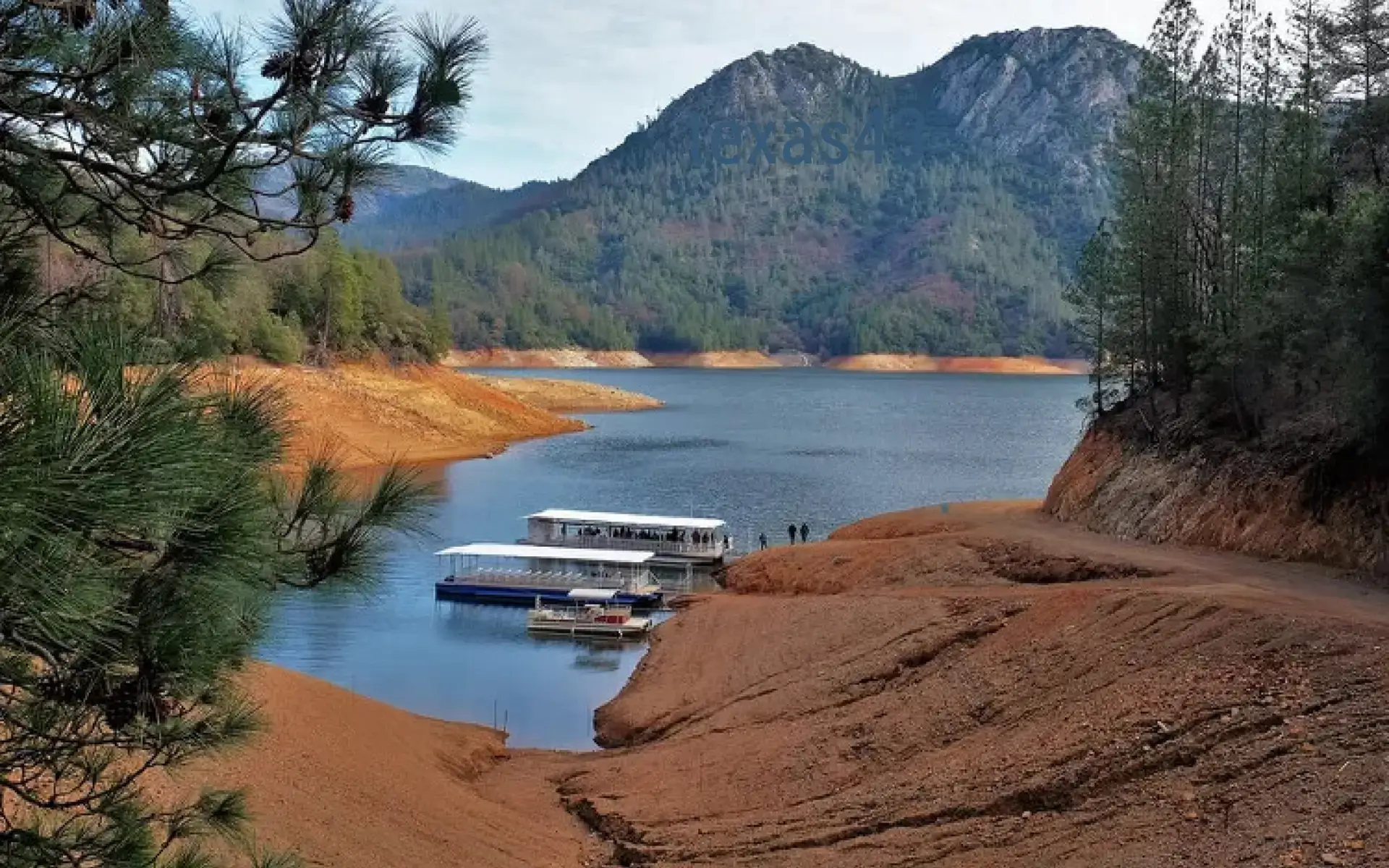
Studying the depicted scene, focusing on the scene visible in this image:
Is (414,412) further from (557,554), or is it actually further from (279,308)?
(557,554)

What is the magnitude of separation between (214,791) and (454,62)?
3.67m

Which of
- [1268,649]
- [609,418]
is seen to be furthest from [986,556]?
[609,418]

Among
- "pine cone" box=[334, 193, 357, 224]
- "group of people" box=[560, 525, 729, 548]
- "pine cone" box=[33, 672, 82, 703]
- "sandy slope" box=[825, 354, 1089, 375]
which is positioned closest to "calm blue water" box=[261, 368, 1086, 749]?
"pine cone" box=[33, 672, 82, 703]

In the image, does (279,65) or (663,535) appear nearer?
(279,65)

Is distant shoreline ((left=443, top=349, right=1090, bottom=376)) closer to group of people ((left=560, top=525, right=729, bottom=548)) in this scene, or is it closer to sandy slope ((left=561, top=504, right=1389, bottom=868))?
group of people ((left=560, top=525, right=729, bottom=548))

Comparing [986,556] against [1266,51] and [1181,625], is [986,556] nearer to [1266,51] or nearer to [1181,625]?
[1181,625]

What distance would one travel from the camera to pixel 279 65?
13.5 ft

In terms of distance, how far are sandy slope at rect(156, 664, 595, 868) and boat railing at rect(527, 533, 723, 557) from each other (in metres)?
16.8

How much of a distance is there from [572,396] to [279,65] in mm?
104933

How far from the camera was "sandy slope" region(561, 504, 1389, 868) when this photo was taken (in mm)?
10211

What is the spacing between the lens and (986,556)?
24625mm

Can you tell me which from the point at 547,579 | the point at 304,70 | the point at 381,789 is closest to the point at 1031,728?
the point at 381,789

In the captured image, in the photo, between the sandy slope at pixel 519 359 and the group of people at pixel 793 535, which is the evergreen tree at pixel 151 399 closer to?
the group of people at pixel 793 535

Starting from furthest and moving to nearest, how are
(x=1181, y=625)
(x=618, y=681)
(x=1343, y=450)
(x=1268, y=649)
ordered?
(x=618, y=681), (x=1343, y=450), (x=1181, y=625), (x=1268, y=649)
